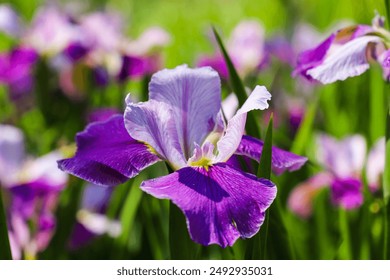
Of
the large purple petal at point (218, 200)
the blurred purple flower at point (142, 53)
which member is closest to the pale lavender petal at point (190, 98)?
the large purple petal at point (218, 200)

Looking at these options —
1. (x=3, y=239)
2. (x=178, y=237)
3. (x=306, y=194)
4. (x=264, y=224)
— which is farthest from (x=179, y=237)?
(x=306, y=194)

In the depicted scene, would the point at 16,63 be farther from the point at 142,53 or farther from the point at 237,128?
the point at 237,128

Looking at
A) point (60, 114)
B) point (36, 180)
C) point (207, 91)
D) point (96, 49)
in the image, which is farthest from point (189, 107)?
point (60, 114)

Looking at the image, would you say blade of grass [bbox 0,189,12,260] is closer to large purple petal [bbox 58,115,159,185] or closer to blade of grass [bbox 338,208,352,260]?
large purple petal [bbox 58,115,159,185]

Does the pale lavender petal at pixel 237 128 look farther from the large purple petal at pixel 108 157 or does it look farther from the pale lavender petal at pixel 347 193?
the pale lavender petal at pixel 347 193

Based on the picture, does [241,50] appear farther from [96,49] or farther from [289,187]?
[289,187]

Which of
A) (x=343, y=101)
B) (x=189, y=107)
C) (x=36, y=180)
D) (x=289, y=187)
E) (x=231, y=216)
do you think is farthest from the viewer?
(x=343, y=101)
